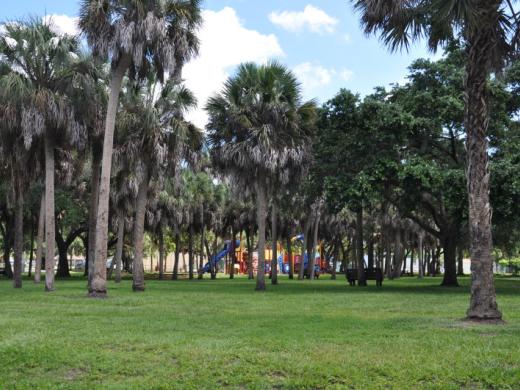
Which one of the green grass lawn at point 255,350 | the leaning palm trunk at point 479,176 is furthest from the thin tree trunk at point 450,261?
the leaning palm trunk at point 479,176

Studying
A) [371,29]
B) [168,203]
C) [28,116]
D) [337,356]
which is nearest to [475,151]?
[371,29]

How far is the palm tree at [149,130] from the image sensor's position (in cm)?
2272

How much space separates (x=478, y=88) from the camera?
445 inches

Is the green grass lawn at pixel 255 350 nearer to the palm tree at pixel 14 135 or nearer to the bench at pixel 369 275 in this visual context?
the palm tree at pixel 14 135

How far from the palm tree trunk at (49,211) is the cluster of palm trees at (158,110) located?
0.14ft

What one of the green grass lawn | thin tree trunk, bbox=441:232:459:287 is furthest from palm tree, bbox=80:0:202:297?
thin tree trunk, bbox=441:232:459:287

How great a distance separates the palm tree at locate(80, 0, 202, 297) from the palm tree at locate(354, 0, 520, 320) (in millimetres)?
8376

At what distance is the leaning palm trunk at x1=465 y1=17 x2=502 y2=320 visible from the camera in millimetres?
10938

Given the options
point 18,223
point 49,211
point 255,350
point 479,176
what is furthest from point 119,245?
point 255,350

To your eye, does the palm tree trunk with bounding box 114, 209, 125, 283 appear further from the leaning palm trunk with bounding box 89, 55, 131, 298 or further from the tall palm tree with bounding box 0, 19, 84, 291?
the leaning palm trunk with bounding box 89, 55, 131, 298

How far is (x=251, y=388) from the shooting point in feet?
21.1

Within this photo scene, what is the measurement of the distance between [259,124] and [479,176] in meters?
14.3

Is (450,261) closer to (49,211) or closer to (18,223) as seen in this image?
(49,211)

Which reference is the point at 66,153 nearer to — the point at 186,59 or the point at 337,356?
the point at 186,59
